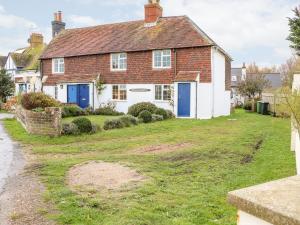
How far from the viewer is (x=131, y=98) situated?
100ft

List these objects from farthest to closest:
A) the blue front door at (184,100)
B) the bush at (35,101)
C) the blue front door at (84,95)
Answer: the blue front door at (84,95) → the blue front door at (184,100) → the bush at (35,101)

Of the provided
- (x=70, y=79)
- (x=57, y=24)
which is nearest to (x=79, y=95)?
(x=70, y=79)

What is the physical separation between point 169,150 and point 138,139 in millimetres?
3749

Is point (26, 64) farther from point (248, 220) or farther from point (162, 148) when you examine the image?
point (248, 220)

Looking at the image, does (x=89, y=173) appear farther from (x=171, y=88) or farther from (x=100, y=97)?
(x=100, y=97)

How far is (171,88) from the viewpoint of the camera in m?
28.3

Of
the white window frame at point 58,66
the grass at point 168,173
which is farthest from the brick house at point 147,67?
the grass at point 168,173

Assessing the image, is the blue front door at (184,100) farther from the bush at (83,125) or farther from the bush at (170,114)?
the bush at (83,125)

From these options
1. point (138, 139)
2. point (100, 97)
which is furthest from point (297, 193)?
point (100, 97)

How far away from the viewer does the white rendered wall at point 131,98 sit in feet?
95.5

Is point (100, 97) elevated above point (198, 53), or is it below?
below

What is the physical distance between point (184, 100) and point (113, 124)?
8.64 meters

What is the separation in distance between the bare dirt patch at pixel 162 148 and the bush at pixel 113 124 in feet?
20.2

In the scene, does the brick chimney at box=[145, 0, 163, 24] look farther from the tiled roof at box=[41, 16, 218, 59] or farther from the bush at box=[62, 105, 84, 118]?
the bush at box=[62, 105, 84, 118]
